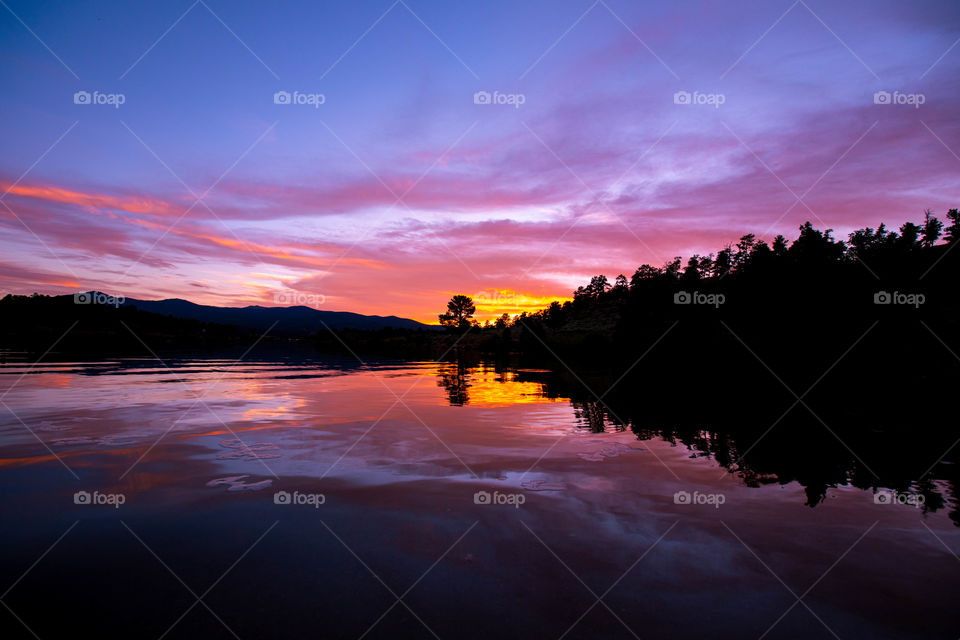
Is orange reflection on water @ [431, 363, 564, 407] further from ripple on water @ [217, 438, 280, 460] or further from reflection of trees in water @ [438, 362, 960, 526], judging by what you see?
ripple on water @ [217, 438, 280, 460]

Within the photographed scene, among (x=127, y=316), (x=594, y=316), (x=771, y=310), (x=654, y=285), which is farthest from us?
(x=594, y=316)

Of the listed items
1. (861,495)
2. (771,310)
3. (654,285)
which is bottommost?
(861,495)

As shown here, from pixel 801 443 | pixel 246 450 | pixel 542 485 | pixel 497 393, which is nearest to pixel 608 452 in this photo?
pixel 542 485

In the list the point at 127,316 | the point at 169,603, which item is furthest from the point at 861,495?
→ the point at 127,316

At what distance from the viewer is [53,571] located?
7.75m

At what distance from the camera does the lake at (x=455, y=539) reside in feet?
22.0

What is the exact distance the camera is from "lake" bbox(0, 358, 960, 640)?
264 inches

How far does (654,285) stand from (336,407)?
191 ft

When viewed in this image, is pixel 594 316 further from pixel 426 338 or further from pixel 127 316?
pixel 127 316

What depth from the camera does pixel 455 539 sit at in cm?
921

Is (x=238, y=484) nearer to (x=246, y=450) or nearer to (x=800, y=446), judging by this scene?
(x=246, y=450)

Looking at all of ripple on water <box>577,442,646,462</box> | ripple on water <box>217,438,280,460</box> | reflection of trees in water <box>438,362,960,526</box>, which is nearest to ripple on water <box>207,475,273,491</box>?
ripple on water <box>217,438,280,460</box>

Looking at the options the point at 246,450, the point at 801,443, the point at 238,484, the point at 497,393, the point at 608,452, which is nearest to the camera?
the point at 238,484

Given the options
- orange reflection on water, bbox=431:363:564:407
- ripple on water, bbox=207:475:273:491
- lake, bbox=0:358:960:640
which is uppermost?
orange reflection on water, bbox=431:363:564:407
